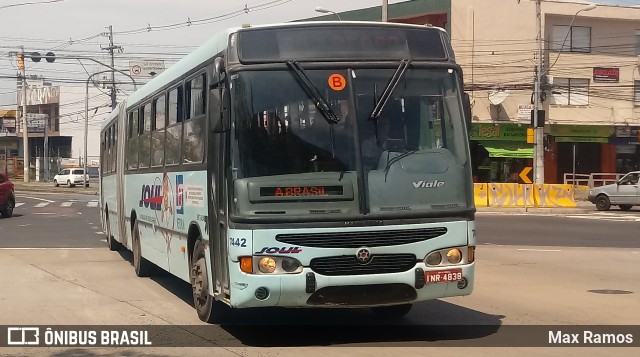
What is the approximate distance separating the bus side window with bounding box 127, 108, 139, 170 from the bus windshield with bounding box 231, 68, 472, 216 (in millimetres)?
6425

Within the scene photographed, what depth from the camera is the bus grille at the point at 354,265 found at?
825 cm

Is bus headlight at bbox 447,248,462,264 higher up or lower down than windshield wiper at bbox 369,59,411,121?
lower down

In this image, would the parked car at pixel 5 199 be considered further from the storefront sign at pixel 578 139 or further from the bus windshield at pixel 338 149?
the storefront sign at pixel 578 139

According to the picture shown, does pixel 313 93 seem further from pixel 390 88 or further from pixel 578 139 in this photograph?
pixel 578 139

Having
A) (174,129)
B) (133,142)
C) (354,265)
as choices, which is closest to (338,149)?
(354,265)

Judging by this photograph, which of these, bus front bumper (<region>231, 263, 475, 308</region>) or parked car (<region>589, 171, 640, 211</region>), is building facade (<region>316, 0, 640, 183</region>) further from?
bus front bumper (<region>231, 263, 475, 308</region>)

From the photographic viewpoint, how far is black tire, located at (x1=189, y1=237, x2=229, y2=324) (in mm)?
9742

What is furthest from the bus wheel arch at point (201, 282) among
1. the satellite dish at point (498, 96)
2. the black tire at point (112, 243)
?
the satellite dish at point (498, 96)

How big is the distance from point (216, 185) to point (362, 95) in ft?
5.58

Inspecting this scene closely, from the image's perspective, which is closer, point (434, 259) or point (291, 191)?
point (291, 191)

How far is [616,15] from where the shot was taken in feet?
165

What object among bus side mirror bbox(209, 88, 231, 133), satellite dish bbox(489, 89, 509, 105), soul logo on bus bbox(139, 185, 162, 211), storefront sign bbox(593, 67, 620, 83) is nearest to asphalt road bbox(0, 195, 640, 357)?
soul logo on bus bbox(139, 185, 162, 211)

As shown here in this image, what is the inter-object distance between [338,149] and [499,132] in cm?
4127

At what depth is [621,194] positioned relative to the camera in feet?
118
